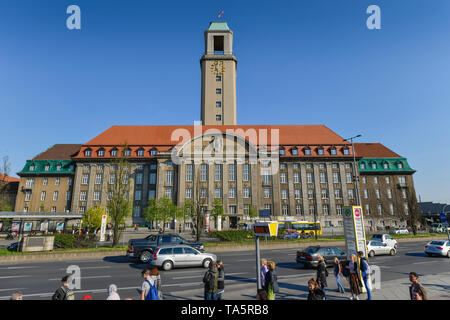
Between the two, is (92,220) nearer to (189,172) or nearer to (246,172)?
(189,172)

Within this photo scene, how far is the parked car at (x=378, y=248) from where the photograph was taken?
21578mm

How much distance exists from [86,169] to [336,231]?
183 ft

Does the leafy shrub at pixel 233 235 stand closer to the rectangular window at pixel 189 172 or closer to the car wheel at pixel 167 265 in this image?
the car wheel at pixel 167 265

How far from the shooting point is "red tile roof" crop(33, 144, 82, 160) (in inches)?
2372

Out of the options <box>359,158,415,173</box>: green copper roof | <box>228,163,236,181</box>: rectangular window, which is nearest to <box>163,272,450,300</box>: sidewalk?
<box>228,163,236,181</box>: rectangular window

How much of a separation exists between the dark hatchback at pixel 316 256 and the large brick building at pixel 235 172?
1344 inches

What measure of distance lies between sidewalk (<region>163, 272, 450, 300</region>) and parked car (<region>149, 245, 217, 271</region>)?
443 cm

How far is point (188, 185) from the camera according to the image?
52.5 m

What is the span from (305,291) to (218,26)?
7485 centimetres

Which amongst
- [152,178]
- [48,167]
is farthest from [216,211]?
[48,167]

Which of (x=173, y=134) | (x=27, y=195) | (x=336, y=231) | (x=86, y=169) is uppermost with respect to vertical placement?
(x=173, y=134)

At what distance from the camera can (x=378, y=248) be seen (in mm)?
22000
